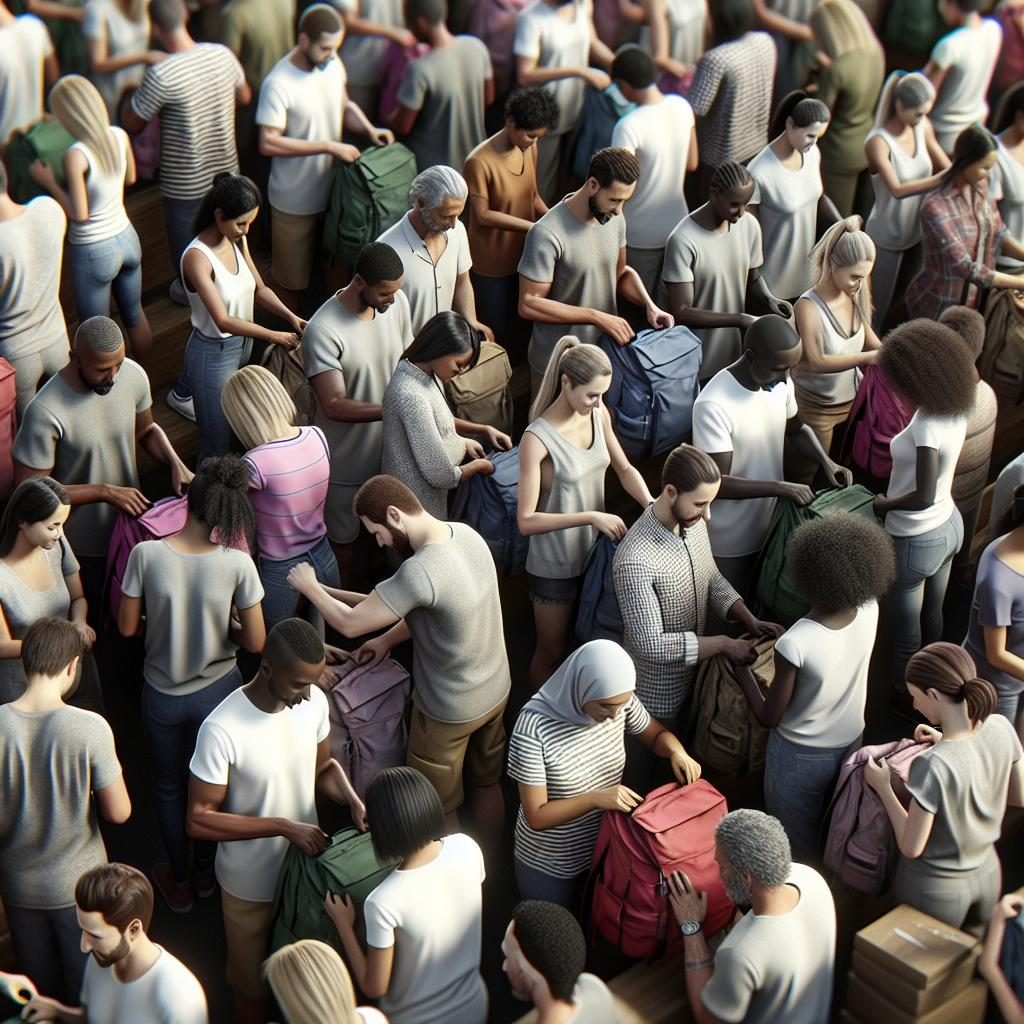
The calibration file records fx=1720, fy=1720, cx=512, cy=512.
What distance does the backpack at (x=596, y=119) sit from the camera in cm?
877

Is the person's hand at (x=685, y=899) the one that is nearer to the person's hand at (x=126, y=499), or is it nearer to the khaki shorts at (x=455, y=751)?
the khaki shorts at (x=455, y=751)

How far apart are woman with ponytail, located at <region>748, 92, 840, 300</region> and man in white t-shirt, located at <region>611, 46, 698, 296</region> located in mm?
363

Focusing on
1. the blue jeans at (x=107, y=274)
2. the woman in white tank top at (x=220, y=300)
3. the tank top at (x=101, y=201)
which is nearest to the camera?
the woman in white tank top at (x=220, y=300)

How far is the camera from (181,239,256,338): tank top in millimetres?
6918

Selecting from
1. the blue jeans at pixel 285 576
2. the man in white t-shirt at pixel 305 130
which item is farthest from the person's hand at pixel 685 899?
the man in white t-shirt at pixel 305 130

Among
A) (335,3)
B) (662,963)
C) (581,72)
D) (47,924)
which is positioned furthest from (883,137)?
(47,924)

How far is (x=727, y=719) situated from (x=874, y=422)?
65.9 inches

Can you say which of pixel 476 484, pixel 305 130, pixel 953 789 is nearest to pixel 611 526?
pixel 476 484

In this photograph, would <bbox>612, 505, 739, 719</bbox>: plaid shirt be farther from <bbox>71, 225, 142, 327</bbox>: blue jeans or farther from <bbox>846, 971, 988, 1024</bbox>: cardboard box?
<bbox>71, 225, 142, 327</bbox>: blue jeans

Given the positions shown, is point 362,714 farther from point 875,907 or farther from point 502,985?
point 875,907

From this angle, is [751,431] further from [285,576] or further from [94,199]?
[94,199]

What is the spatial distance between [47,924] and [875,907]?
9.31 feet

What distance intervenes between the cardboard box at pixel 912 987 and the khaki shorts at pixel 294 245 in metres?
→ 4.55

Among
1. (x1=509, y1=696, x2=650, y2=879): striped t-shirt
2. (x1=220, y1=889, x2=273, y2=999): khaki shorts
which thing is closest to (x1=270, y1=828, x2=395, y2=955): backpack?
(x1=220, y1=889, x2=273, y2=999): khaki shorts
